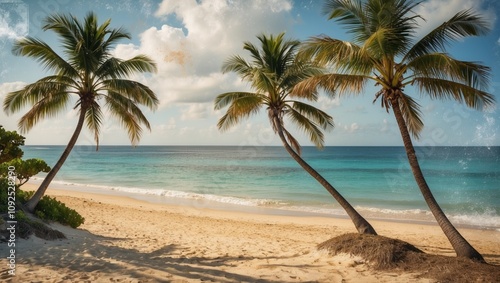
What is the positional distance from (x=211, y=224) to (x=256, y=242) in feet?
13.5

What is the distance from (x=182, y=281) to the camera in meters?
5.46

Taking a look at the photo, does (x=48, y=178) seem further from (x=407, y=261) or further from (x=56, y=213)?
(x=407, y=261)

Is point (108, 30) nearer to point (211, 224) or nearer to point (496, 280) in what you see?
point (211, 224)

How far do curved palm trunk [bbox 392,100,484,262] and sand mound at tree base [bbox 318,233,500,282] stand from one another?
56cm

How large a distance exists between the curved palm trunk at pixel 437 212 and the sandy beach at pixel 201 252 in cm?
185

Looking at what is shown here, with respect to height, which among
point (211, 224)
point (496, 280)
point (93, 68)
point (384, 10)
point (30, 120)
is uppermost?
point (384, 10)

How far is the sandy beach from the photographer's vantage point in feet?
18.7

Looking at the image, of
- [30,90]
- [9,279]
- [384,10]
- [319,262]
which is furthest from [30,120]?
[384,10]

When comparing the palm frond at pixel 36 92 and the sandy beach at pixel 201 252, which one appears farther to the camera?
the palm frond at pixel 36 92

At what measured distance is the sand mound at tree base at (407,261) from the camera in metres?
5.57

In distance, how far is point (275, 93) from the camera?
32.3 ft
